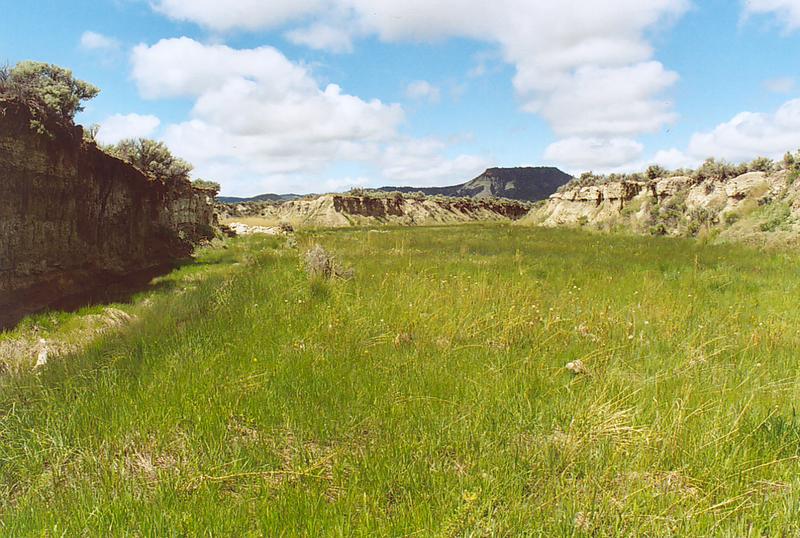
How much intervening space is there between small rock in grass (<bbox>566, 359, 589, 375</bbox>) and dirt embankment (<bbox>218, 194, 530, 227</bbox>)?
202 ft

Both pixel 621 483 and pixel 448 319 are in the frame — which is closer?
pixel 621 483

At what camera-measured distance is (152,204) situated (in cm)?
1454

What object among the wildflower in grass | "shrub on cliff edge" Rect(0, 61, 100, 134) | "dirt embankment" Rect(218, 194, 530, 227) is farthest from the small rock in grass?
"dirt embankment" Rect(218, 194, 530, 227)

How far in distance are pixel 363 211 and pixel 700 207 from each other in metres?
60.6

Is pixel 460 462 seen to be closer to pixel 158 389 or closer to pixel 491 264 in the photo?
pixel 158 389

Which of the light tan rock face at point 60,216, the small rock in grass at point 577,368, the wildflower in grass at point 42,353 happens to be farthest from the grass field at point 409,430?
the light tan rock face at point 60,216

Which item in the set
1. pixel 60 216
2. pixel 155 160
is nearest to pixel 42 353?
pixel 60 216

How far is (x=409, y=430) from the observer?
8.79ft

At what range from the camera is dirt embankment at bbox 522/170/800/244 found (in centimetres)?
1697

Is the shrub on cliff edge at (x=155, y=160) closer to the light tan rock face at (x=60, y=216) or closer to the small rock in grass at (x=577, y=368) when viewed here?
the light tan rock face at (x=60, y=216)

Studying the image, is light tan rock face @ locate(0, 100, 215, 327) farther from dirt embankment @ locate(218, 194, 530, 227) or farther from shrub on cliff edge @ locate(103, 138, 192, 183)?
dirt embankment @ locate(218, 194, 530, 227)

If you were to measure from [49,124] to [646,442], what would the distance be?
37.5 feet

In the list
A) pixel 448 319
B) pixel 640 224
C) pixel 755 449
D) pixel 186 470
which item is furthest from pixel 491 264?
pixel 640 224

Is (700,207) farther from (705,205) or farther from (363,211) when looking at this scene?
(363,211)
